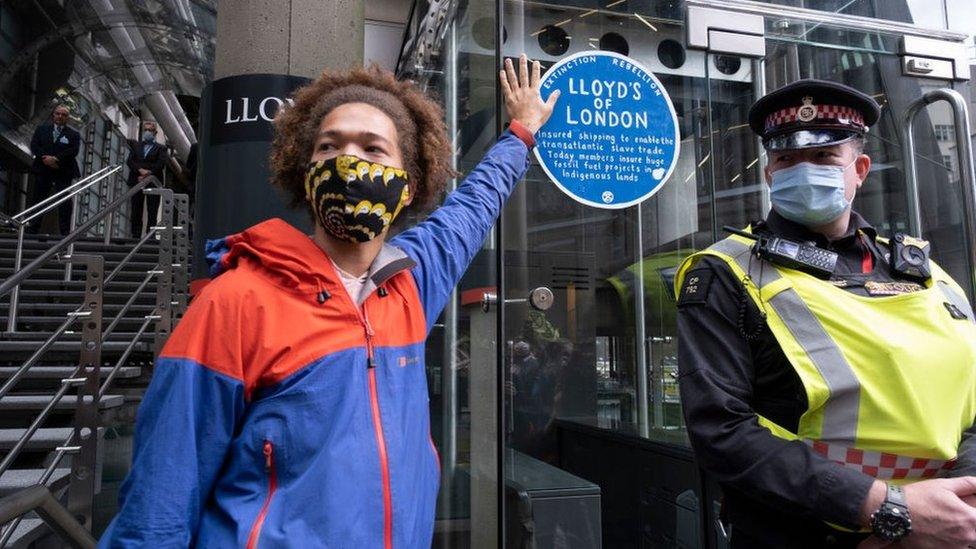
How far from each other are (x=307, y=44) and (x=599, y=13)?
1273mm

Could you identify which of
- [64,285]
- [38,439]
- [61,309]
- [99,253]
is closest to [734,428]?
[38,439]

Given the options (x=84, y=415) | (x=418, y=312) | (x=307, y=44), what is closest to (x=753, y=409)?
(x=418, y=312)

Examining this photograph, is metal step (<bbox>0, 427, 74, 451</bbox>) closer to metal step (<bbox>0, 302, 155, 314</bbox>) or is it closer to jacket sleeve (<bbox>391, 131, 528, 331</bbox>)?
metal step (<bbox>0, 302, 155, 314</bbox>)

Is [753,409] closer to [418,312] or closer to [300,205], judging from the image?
[418,312]

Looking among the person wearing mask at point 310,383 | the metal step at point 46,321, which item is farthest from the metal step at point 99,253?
the person wearing mask at point 310,383

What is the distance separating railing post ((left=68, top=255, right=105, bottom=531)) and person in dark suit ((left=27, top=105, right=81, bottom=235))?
6309 millimetres

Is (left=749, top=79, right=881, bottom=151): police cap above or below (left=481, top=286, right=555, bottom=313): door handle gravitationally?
above

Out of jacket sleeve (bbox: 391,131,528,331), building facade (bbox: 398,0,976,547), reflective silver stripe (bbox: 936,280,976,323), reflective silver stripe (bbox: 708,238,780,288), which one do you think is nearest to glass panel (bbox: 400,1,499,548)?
building facade (bbox: 398,0,976,547)

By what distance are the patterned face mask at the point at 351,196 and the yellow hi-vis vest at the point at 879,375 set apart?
2.68 feet

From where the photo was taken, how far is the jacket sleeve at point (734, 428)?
50.5 inches

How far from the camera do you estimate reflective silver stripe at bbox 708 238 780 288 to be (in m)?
1.52

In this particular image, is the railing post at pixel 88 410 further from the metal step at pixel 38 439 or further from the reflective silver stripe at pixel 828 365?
the reflective silver stripe at pixel 828 365

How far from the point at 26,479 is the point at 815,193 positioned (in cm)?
366

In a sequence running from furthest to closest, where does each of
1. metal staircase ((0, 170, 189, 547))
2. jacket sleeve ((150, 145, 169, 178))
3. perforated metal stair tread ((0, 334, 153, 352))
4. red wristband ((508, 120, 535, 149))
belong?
1. jacket sleeve ((150, 145, 169, 178))
2. perforated metal stair tread ((0, 334, 153, 352))
3. metal staircase ((0, 170, 189, 547))
4. red wristband ((508, 120, 535, 149))
